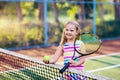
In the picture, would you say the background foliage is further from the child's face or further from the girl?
the child's face

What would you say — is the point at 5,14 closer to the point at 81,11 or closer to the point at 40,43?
the point at 40,43

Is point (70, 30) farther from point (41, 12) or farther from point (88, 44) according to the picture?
point (41, 12)

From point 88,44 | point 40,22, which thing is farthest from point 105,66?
point 40,22

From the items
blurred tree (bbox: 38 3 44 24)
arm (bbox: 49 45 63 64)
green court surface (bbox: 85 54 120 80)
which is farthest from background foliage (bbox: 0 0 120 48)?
arm (bbox: 49 45 63 64)

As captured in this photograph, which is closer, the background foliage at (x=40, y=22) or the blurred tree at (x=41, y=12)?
the background foliage at (x=40, y=22)

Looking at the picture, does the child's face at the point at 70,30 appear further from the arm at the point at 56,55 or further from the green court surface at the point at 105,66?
the green court surface at the point at 105,66

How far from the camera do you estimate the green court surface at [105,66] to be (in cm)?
Answer: 711

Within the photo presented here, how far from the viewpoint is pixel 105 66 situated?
26.2 feet

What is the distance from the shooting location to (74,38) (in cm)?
362

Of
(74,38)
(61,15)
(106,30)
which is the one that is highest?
(74,38)

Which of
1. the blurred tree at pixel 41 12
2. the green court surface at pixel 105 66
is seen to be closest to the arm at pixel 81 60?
the green court surface at pixel 105 66

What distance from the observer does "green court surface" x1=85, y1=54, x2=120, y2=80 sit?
711 cm

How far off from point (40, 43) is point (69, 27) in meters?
8.43

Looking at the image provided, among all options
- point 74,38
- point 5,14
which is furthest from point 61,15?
point 74,38
